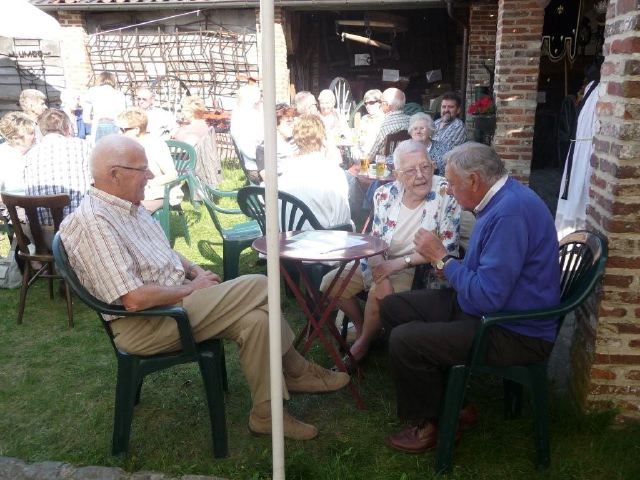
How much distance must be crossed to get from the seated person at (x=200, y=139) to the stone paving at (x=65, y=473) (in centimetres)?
468

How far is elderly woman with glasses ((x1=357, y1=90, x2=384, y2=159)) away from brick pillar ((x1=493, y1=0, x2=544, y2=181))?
4.39ft

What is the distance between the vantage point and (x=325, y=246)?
271 cm

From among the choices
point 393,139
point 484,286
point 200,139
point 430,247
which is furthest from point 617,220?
point 200,139

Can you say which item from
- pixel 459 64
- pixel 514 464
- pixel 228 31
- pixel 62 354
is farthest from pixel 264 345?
pixel 459 64

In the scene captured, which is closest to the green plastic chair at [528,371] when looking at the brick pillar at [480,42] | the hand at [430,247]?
the hand at [430,247]

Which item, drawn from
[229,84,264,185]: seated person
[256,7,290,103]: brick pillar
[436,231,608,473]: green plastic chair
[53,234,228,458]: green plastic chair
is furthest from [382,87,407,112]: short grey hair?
[53,234,228,458]: green plastic chair

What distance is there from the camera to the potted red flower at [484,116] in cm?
555

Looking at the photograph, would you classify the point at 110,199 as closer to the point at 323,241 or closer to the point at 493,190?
the point at 323,241

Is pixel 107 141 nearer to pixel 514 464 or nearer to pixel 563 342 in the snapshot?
pixel 514 464

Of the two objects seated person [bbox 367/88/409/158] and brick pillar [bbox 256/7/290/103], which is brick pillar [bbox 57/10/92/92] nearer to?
brick pillar [bbox 256/7/290/103]

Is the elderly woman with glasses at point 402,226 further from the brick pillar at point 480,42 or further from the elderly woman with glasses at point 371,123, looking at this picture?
the brick pillar at point 480,42

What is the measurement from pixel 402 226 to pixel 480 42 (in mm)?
6155

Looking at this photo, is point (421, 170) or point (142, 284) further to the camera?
point (421, 170)

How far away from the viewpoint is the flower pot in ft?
18.4
